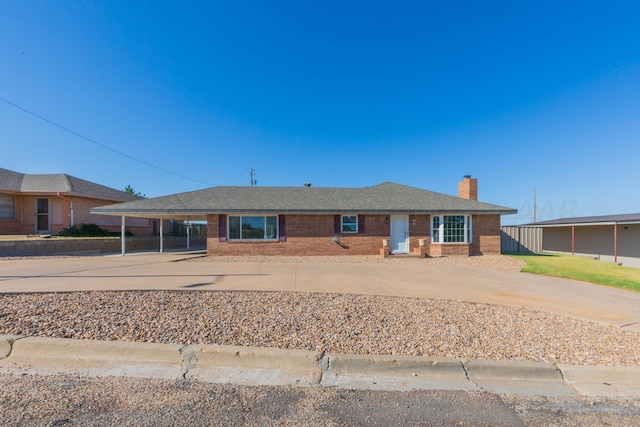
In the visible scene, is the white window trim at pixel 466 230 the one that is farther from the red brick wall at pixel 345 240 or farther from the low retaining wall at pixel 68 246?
the low retaining wall at pixel 68 246

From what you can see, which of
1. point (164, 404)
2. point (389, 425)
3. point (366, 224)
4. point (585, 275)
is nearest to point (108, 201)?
point (366, 224)

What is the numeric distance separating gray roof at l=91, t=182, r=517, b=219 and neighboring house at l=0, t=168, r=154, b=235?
317 inches

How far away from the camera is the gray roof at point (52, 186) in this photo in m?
19.7

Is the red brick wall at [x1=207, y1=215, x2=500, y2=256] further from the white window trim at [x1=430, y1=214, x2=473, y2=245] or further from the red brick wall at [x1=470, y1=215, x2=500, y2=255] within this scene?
the white window trim at [x1=430, y1=214, x2=473, y2=245]

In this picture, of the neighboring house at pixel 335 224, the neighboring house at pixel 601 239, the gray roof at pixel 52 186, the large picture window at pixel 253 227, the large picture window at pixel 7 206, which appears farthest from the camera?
the gray roof at pixel 52 186

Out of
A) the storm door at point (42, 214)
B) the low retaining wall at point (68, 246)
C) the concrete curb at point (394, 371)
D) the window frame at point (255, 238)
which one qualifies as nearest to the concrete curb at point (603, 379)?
the concrete curb at point (394, 371)

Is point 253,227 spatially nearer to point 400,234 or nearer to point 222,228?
point 222,228

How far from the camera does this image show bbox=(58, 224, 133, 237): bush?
18859mm

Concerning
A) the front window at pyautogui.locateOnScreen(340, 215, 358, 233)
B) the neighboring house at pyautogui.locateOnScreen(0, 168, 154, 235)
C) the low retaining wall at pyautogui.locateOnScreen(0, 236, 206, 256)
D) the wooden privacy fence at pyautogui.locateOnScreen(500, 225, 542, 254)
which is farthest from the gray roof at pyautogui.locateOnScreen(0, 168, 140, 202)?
the wooden privacy fence at pyautogui.locateOnScreen(500, 225, 542, 254)

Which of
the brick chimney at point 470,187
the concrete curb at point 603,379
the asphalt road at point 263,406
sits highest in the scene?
the brick chimney at point 470,187

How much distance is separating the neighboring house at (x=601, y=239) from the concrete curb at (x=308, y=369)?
18.1 m

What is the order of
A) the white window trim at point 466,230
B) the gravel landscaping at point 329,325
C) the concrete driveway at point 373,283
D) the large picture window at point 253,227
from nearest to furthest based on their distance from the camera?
the gravel landscaping at point 329,325, the concrete driveway at point 373,283, the large picture window at point 253,227, the white window trim at point 466,230

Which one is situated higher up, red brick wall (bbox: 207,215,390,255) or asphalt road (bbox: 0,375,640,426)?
red brick wall (bbox: 207,215,390,255)

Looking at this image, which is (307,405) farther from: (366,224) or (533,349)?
(366,224)
